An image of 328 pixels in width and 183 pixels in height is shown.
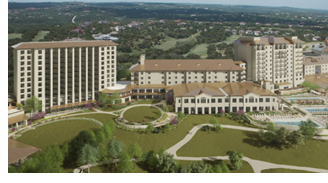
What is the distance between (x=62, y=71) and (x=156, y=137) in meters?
26.7

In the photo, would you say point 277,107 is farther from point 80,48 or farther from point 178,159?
point 80,48

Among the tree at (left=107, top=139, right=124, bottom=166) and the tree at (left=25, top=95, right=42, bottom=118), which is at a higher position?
the tree at (left=25, top=95, right=42, bottom=118)

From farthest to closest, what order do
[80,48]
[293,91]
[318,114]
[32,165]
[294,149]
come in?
[293,91], [80,48], [318,114], [294,149], [32,165]

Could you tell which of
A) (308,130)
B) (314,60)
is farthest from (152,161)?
(314,60)

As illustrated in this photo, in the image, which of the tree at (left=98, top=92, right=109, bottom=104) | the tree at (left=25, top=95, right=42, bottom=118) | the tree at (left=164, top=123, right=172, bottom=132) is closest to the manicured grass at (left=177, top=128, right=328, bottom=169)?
the tree at (left=164, top=123, right=172, bottom=132)

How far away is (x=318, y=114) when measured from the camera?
5556 centimetres

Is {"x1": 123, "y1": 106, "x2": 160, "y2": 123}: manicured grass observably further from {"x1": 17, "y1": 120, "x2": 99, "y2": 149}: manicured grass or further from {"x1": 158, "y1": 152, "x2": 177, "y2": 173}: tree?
{"x1": 158, "y1": 152, "x2": 177, "y2": 173}: tree

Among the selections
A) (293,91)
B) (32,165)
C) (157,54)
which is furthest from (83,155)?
(157,54)

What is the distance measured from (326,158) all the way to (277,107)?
18.9m

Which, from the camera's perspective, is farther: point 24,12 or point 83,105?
point 24,12

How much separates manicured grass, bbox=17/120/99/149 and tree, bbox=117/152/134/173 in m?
12.9

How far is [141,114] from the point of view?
5494 centimetres

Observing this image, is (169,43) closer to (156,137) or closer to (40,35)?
(40,35)

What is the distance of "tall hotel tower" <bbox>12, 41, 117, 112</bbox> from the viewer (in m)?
55.0
